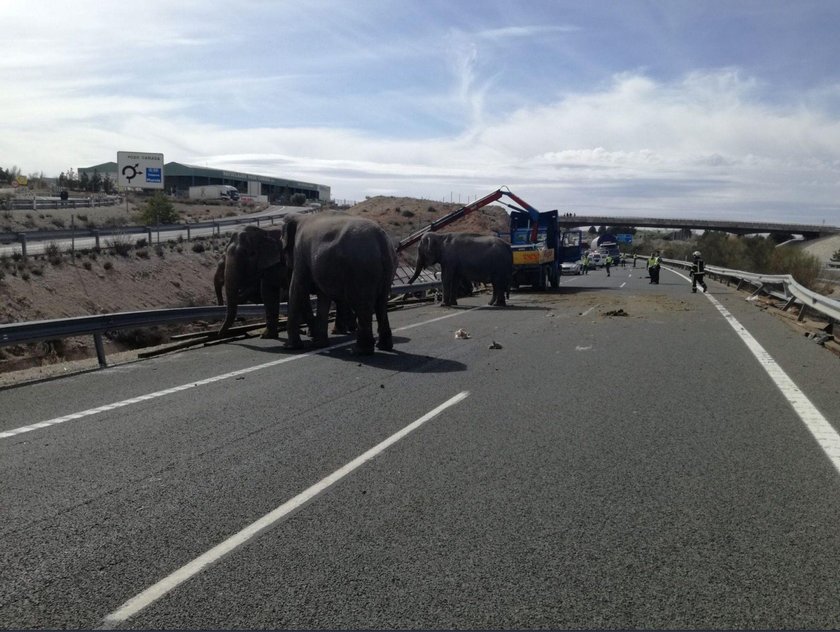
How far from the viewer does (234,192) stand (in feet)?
293

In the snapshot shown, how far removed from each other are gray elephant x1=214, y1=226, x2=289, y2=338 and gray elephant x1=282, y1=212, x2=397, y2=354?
4.54 ft

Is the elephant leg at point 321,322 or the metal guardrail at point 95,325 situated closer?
the metal guardrail at point 95,325

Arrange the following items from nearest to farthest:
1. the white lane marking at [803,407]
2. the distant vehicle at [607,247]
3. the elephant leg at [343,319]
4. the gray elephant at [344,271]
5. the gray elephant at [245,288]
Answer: the white lane marking at [803,407] → the gray elephant at [344,271] → the gray elephant at [245,288] → the elephant leg at [343,319] → the distant vehicle at [607,247]

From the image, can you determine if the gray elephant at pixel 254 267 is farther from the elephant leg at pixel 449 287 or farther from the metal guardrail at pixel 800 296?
the metal guardrail at pixel 800 296

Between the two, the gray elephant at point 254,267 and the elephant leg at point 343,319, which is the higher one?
the gray elephant at point 254,267

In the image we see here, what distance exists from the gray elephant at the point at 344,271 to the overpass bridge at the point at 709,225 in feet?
271

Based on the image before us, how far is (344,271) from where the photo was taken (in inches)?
485

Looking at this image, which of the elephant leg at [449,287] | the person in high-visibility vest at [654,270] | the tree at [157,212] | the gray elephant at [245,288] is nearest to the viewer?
the gray elephant at [245,288]


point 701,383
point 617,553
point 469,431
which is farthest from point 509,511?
point 701,383

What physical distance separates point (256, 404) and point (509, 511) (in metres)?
4.12

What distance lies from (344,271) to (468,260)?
42.4ft

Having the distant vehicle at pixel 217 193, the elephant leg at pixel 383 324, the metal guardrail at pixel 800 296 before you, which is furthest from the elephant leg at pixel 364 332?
the distant vehicle at pixel 217 193

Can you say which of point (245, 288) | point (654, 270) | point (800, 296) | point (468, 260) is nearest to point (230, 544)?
point (245, 288)

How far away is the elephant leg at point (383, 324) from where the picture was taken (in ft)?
42.2
